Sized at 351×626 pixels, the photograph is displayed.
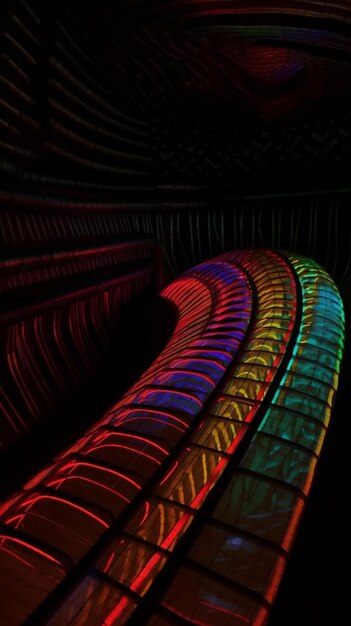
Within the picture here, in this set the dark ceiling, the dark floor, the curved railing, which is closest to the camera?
the curved railing

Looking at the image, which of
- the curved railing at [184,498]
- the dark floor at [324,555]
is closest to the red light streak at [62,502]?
the curved railing at [184,498]

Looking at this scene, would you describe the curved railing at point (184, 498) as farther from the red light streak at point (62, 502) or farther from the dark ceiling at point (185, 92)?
the dark ceiling at point (185, 92)

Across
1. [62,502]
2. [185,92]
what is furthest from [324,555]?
[185,92]

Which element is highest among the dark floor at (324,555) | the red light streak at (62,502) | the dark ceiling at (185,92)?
the dark ceiling at (185,92)

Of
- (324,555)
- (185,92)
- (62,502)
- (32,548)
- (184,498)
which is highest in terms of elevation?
(185,92)

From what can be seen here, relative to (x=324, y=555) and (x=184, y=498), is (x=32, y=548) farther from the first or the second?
(x=324, y=555)

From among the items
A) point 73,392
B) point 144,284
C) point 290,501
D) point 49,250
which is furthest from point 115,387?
point 290,501

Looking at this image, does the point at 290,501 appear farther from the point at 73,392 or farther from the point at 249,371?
the point at 73,392

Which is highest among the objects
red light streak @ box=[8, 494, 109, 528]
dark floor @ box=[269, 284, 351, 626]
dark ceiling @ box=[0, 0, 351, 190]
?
dark ceiling @ box=[0, 0, 351, 190]

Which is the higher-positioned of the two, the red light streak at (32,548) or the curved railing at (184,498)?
the curved railing at (184,498)

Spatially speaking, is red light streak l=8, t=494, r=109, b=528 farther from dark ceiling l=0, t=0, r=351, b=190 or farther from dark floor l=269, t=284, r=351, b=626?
dark ceiling l=0, t=0, r=351, b=190

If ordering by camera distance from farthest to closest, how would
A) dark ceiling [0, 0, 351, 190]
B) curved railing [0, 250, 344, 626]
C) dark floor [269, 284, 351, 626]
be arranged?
1. dark ceiling [0, 0, 351, 190]
2. dark floor [269, 284, 351, 626]
3. curved railing [0, 250, 344, 626]

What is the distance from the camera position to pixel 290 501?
3.53 ft

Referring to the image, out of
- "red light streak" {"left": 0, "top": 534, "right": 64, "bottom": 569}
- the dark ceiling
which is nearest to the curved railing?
"red light streak" {"left": 0, "top": 534, "right": 64, "bottom": 569}
